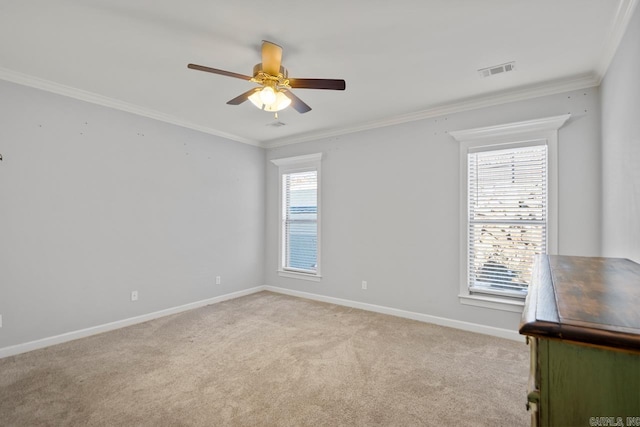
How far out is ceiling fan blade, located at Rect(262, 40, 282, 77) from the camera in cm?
236

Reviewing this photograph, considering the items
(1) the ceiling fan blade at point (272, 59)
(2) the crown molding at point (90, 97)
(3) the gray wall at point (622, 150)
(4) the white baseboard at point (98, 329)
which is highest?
(2) the crown molding at point (90, 97)

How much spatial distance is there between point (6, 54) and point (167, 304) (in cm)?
309

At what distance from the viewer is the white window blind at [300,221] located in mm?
5039

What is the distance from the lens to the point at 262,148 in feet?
18.3

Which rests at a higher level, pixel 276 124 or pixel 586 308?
pixel 276 124

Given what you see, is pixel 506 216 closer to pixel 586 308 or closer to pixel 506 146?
pixel 506 146

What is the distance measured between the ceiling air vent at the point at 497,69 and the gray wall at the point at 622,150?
690 mm

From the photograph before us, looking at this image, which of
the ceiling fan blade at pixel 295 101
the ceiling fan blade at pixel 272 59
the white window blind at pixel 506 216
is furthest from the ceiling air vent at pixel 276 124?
the white window blind at pixel 506 216

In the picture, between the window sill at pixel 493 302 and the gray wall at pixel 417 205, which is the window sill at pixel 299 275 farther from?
the window sill at pixel 493 302

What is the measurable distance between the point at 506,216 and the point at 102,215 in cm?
460

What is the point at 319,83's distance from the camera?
226 centimetres

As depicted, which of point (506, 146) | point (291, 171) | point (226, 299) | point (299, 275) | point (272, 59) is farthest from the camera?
point (291, 171)

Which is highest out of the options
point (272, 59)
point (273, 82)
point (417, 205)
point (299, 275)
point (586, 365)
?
point (272, 59)

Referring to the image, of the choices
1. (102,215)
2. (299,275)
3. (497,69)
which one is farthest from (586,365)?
(299,275)
